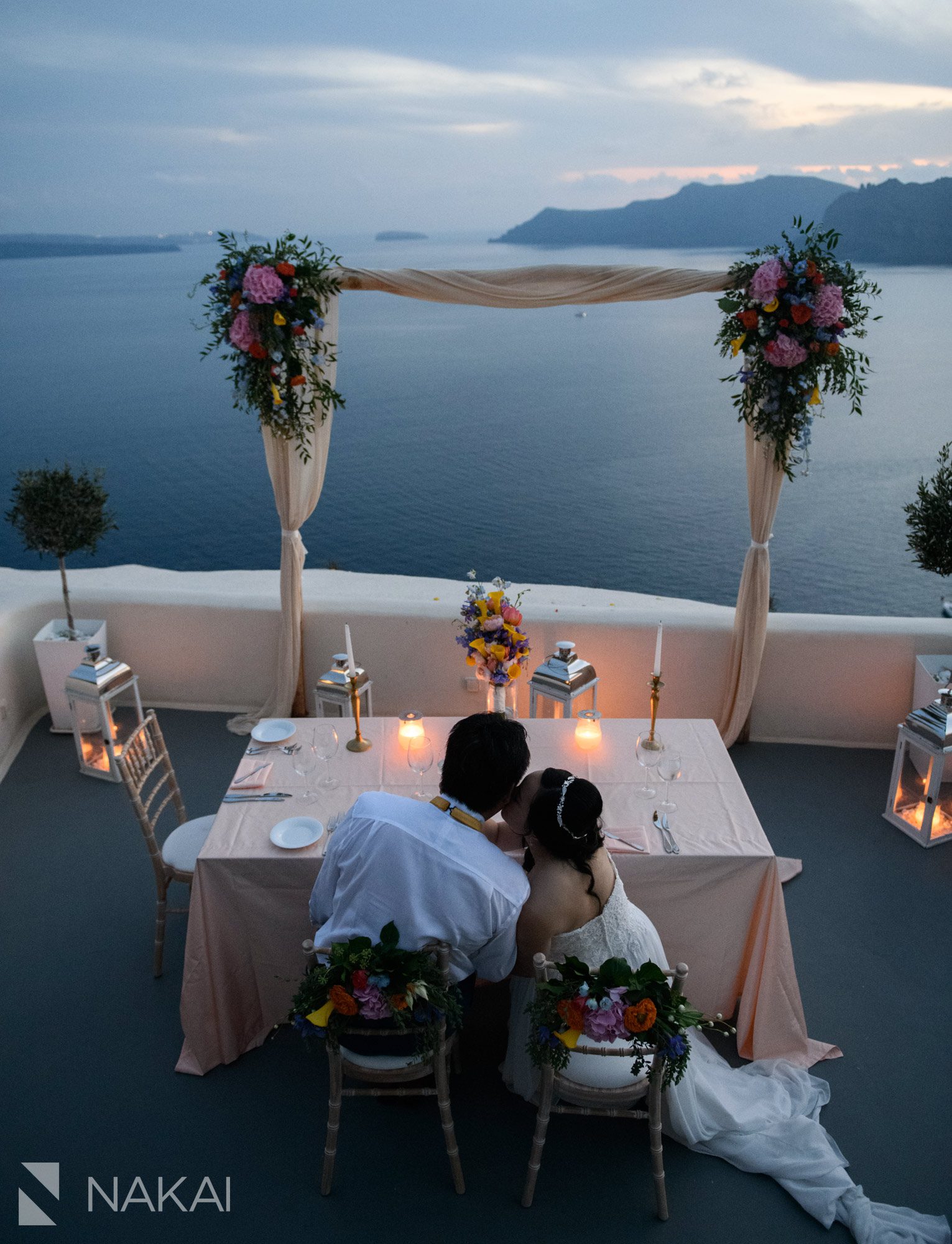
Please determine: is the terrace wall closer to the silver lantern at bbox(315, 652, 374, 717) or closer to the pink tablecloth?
the silver lantern at bbox(315, 652, 374, 717)

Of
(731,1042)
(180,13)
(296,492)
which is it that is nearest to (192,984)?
(731,1042)

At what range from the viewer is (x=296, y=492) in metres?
4.66

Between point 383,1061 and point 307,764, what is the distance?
3.75 feet

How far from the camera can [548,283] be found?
4.05 m

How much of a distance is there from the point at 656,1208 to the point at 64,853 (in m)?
2.89

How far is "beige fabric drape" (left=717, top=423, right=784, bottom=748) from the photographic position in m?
4.40

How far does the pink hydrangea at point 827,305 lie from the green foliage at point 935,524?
1.00 meters

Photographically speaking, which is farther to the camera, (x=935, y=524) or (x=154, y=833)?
(x=935, y=524)

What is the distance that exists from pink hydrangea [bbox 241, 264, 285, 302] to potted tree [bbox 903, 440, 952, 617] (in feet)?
10.4

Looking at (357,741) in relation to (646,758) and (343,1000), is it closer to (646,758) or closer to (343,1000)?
(646,758)

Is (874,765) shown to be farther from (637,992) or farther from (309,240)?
(309,240)

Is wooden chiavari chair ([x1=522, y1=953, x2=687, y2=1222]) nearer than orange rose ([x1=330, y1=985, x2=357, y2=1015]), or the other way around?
orange rose ([x1=330, y1=985, x2=357, y2=1015])

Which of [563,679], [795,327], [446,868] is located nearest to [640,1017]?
[446,868]

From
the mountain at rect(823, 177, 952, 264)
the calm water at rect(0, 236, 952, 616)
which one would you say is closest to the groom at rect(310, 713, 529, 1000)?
the calm water at rect(0, 236, 952, 616)
